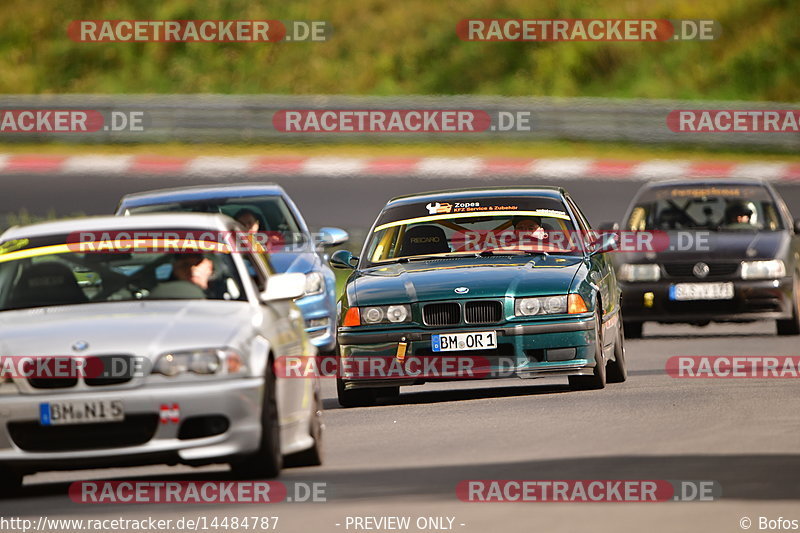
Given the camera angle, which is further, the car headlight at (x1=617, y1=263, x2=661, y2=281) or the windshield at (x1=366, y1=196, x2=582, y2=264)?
the car headlight at (x1=617, y1=263, x2=661, y2=281)

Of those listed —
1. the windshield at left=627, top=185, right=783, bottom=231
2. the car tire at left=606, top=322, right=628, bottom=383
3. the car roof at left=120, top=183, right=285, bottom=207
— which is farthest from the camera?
the windshield at left=627, top=185, right=783, bottom=231

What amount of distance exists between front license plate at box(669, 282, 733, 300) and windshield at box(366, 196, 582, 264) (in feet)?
15.3

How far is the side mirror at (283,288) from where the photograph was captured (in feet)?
32.2

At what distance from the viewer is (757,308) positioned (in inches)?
743

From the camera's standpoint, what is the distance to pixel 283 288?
9852mm

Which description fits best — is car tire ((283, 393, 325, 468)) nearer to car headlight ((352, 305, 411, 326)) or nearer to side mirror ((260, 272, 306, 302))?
side mirror ((260, 272, 306, 302))

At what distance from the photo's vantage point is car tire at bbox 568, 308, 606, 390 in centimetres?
1334

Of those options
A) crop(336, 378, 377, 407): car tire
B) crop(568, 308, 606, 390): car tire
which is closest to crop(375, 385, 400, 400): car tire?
crop(336, 378, 377, 407): car tire

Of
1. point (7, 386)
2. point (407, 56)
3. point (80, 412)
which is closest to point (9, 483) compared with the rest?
point (7, 386)

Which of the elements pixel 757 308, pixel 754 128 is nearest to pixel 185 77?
pixel 754 128

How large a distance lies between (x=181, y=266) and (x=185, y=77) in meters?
34.4

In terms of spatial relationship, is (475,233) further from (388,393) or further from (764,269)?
(764,269)

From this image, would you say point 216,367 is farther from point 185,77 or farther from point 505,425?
point 185,77

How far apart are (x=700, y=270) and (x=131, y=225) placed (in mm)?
9870
